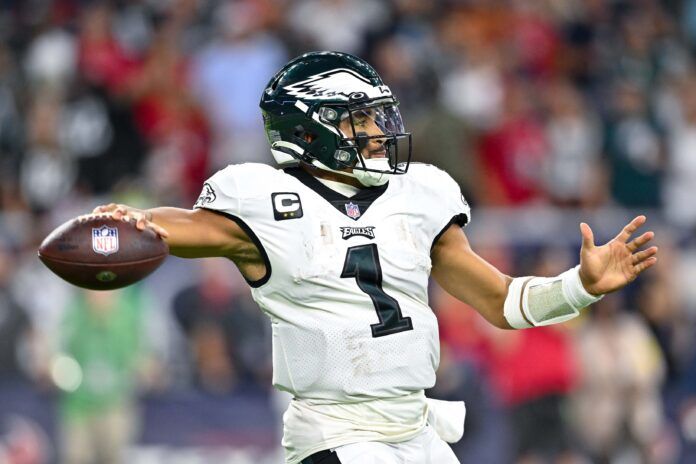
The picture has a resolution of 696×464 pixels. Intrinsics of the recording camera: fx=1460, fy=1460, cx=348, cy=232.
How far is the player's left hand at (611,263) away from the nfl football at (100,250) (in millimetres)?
1357

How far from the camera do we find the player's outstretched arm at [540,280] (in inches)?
186

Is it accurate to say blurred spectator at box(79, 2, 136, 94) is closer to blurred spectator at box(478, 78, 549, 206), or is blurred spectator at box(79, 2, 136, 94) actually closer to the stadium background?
the stadium background

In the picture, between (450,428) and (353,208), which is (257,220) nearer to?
(353,208)

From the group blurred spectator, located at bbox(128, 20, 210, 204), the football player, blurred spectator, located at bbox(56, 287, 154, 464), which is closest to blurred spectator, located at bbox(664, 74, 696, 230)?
blurred spectator, located at bbox(128, 20, 210, 204)

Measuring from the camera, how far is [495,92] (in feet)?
37.7

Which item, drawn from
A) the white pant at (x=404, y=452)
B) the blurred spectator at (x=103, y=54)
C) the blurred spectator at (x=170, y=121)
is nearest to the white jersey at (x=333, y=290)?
the white pant at (x=404, y=452)

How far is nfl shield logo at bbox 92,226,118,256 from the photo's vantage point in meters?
4.45

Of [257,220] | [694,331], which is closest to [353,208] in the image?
[257,220]

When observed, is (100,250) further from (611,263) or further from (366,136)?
(611,263)

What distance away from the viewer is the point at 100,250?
14.6 feet

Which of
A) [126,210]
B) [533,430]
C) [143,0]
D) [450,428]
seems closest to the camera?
[126,210]

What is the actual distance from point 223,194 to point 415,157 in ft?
18.8

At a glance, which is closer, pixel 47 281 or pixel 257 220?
pixel 257 220

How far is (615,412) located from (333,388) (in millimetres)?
5247
